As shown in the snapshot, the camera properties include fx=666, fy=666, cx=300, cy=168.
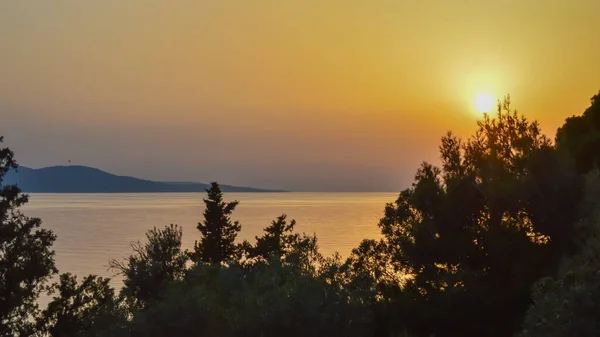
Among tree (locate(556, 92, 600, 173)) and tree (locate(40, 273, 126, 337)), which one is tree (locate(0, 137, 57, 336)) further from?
tree (locate(556, 92, 600, 173))

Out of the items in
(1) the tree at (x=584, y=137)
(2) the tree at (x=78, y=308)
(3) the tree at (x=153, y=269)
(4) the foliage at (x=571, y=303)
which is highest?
(1) the tree at (x=584, y=137)

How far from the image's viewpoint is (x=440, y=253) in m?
27.7

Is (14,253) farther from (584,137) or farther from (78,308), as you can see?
(584,137)

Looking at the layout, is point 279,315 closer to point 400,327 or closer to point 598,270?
point 400,327

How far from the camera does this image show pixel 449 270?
2766 centimetres

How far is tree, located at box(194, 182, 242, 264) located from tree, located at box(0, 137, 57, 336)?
1949 centimetres

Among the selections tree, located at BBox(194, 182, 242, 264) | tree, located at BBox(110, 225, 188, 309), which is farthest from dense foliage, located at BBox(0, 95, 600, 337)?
tree, located at BBox(194, 182, 242, 264)

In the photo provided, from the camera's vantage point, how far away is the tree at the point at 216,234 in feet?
172

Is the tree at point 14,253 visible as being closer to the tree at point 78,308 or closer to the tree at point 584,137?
the tree at point 78,308

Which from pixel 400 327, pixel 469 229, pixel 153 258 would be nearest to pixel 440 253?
pixel 469 229

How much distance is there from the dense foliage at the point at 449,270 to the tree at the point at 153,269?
4.72 m

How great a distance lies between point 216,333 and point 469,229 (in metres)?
11.2

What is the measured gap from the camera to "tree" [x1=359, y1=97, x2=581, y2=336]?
2531 cm

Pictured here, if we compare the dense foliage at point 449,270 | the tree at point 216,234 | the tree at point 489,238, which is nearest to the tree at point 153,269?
the dense foliage at point 449,270
